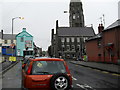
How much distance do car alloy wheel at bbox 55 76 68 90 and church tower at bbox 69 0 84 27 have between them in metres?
97.5

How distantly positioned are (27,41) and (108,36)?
51.5 metres

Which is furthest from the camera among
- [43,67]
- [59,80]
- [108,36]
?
→ [108,36]

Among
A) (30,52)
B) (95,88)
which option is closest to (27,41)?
(30,52)

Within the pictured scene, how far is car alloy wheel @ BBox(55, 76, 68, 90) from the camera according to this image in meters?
6.44

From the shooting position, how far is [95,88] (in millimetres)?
9930

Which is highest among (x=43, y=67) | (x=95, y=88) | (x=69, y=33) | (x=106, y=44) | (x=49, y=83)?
(x=69, y=33)

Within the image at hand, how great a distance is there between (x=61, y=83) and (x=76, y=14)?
10101cm

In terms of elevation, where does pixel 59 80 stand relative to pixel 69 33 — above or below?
below

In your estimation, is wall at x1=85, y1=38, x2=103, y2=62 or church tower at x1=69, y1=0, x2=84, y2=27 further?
church tower at x1=69, y1=0, x2=84, y2=27

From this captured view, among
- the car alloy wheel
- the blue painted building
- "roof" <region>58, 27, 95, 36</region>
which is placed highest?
"roof" <region>58, 27, 95, 36</region>

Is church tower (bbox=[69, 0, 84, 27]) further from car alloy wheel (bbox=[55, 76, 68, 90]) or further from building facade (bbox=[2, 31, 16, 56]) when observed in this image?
car alloy wheel (bbox=[55, 76, 68, 90])

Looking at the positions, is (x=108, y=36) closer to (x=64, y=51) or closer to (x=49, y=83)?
(x=49, y=83)

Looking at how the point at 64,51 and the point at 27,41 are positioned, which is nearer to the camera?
the point at 27,41

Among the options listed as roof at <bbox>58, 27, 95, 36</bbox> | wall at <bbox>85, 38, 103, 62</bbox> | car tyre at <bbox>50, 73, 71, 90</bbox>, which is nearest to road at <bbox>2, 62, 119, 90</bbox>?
car tyre at <bbox>50, 73, 71, 90</bbox>
